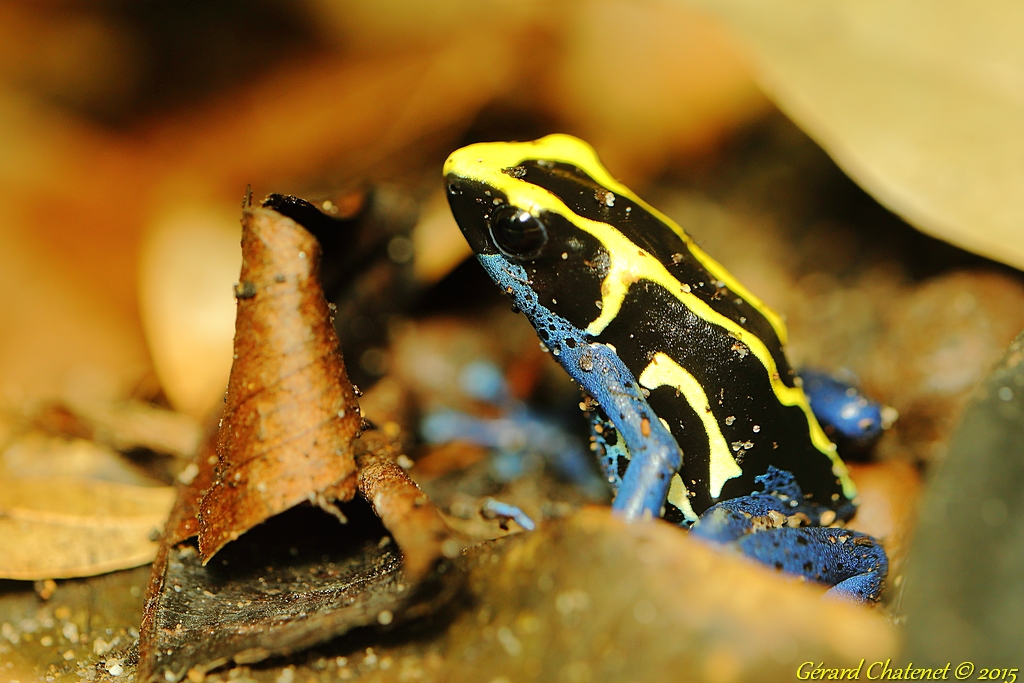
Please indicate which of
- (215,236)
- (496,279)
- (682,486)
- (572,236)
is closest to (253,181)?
(215,236)

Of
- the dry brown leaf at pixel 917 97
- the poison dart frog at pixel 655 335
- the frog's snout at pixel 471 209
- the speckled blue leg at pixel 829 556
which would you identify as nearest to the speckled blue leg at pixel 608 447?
the poison dart frog at pixel 655 335

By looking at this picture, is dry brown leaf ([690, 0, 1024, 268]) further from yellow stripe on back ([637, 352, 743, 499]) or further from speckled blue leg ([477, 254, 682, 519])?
speckled blue leg ([477, 254, 682, 519])

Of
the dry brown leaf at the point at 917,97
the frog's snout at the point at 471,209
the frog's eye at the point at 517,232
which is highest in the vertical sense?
the dry brown leaf at the point at 917,97

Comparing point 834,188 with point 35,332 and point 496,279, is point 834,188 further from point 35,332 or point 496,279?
point 35,332

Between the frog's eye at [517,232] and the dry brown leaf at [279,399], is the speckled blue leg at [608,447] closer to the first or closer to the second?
the frog's eye at [517,232]

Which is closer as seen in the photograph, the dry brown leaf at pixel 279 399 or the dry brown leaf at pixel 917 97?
the dry brown leaf at pixel 279 399

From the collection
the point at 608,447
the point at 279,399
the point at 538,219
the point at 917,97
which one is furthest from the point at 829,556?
the point at 917,97
